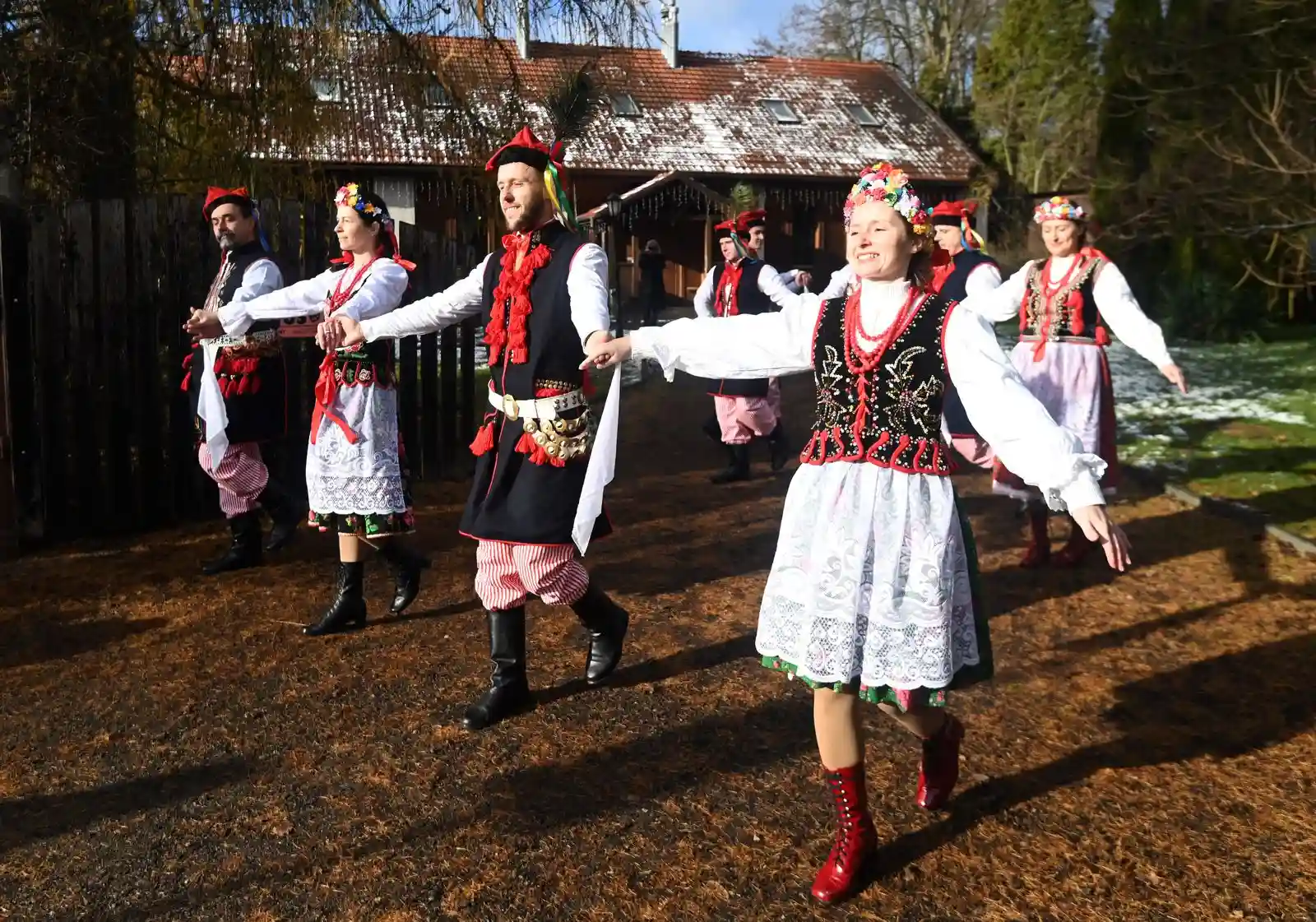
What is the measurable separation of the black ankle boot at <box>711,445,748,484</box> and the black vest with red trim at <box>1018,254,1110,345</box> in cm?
291

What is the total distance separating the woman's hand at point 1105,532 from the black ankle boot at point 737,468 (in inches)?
236

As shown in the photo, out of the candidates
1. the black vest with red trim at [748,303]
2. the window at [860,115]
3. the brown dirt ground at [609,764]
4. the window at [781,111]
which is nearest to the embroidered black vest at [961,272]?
the black vest with red trim at [748,303]

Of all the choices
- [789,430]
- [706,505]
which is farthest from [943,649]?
[789,430]

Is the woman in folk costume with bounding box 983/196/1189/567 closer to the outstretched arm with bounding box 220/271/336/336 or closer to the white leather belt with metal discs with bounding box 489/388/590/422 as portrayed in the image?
the white leather belt with metal discs with bounding box 489/388/590/422

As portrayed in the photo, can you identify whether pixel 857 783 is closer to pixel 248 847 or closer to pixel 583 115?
pixel 248 847

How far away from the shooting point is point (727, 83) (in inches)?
1024

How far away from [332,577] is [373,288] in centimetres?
193

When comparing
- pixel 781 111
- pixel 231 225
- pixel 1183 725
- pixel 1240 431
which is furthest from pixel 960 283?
pixel 781 111

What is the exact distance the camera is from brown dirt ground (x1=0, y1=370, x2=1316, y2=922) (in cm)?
298

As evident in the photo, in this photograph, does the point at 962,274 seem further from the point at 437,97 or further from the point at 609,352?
the point at 609,352

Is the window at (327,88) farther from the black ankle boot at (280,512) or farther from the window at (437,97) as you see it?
the black ankle boot at (280,512)

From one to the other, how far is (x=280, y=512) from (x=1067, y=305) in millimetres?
4462

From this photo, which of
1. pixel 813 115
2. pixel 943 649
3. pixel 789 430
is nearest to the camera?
pixel 943 649

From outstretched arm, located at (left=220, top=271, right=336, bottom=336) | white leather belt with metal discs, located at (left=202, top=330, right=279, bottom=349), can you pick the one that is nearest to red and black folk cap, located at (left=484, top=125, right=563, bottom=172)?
outstretched arm, located at (left=220, top=271, right=336, bottom=336)
